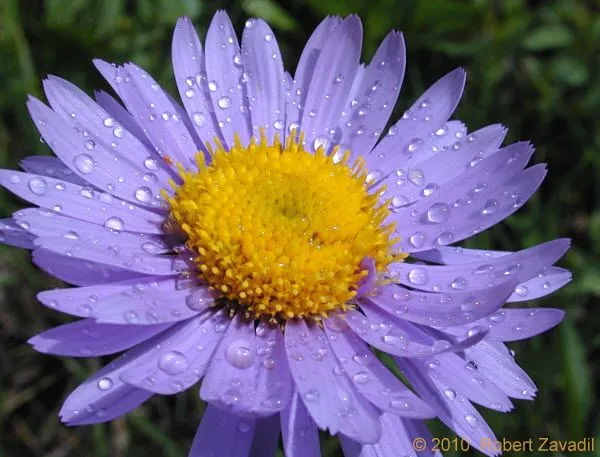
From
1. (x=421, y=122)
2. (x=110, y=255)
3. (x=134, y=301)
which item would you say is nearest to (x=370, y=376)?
(x=134, y=301)

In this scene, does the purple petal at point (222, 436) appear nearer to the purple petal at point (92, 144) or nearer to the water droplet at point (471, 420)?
the water droplet at point (471, 420)

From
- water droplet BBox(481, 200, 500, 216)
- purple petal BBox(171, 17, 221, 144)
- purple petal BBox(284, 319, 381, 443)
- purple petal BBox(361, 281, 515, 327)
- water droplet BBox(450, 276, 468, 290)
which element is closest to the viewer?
purple petal BBox(284, 319, 381, 443)

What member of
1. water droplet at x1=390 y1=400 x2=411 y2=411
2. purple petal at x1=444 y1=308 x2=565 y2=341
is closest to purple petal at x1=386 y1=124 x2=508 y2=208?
purple petal at x1=444 y1=308 x2=565 y2=341

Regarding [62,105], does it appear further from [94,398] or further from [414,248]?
[414,248]

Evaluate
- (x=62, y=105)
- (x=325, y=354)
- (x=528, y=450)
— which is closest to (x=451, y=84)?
(x=325, y=354)

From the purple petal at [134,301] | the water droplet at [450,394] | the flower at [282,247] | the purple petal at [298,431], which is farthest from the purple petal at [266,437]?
the water droplet at [450,394]

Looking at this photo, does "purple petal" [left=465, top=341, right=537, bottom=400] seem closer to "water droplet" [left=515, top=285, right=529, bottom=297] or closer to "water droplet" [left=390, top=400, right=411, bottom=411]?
"water droplet" [left=515, top=285, right=529, bottom=297]
